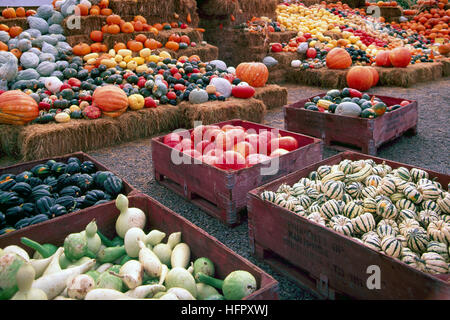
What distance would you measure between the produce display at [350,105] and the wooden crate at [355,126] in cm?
9

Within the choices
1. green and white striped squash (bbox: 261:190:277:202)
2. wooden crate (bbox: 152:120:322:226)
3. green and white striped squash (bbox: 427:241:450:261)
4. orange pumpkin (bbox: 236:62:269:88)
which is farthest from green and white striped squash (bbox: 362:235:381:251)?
orange pumpkin (bbox: 236:62:269:88)

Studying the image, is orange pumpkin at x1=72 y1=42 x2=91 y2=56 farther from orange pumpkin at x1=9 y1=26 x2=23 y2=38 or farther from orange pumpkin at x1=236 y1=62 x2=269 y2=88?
orange pumpkin at x1=236 y1=62 x2=269 y2=88

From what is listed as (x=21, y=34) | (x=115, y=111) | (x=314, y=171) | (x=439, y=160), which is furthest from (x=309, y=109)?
(x=21, y=34)

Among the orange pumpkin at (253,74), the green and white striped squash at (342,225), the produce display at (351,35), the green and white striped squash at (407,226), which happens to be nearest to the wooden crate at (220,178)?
the green and white striped squash at (342,225)

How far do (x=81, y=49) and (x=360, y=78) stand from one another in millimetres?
5006

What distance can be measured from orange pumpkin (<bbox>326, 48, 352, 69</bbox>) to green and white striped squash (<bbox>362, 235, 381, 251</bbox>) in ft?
22.0

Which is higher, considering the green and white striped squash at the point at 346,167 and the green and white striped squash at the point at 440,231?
the green and white striped squash at the point at 346,167

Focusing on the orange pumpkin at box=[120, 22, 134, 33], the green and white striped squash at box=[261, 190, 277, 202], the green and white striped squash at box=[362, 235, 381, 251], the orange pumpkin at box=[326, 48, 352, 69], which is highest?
the orange pumpkin at box=[120, 22, 134, 33]

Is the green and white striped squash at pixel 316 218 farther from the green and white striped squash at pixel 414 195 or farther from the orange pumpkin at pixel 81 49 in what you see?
the orange pumpkin at pixel 81 49

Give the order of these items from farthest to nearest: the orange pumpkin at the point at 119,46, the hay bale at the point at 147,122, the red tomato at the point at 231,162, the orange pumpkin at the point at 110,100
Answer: the orange pumpkin at the point at 119,46
the hay bale at the point at 147,122
the orange pumpkin at the point at 110,100
the red tomato at the point at 231,162

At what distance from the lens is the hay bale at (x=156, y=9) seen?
730 centimetres

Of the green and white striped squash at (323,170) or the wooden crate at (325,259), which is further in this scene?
the green and white striped squash at (323,170)

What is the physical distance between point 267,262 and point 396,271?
0.88 m

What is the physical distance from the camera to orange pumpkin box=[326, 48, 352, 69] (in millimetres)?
7906
